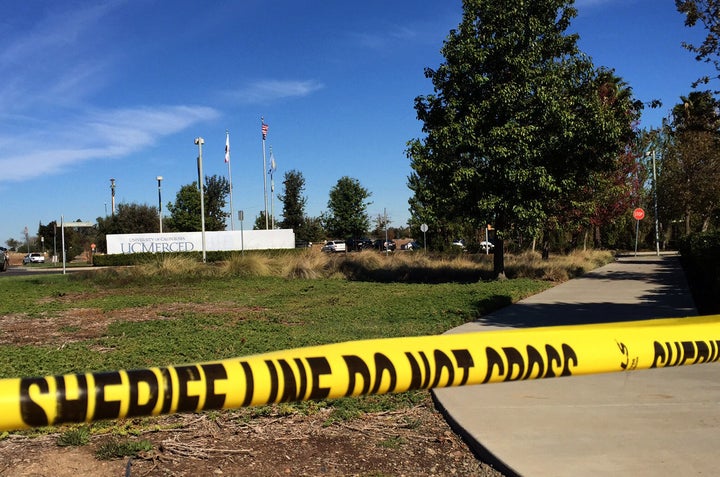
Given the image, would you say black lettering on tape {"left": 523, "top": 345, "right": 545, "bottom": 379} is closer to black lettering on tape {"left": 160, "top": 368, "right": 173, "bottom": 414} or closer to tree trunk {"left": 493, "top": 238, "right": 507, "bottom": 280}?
black lettering on tape {"left": 160, "top": 368, "right": 173, "bottom": 414}

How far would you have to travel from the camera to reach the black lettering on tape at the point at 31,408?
1.24 m

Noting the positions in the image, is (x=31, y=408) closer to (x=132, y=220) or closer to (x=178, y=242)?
(x=178, y=242)

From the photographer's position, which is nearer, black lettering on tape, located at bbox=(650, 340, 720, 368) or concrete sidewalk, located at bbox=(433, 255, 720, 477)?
black lettering on tape, located at bbox=(650, 340, 720, 368)

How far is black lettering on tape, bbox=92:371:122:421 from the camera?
130 cm

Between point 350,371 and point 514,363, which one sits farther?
point 514,363

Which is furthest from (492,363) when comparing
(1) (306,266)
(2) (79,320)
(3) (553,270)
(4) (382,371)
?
(1) (306,266)

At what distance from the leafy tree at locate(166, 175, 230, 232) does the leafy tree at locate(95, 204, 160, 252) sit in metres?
2.21

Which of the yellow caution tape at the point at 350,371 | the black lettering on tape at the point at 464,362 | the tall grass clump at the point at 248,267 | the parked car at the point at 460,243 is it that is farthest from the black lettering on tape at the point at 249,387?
the parked car at the point at 460,243

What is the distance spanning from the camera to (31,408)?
1.25 m

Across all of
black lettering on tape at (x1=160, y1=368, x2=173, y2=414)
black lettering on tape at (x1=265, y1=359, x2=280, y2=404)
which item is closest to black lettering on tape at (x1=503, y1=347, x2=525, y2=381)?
black lettering on tape at (x1=265, y1=359, x2=280, y2=404)

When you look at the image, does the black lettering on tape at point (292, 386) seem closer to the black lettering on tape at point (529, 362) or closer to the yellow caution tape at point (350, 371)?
the yellow caution tape at point (350, 371)

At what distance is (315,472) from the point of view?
381 centimetres

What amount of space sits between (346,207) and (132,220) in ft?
74.8

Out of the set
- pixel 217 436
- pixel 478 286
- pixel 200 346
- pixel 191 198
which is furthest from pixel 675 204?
pixel 191 198
